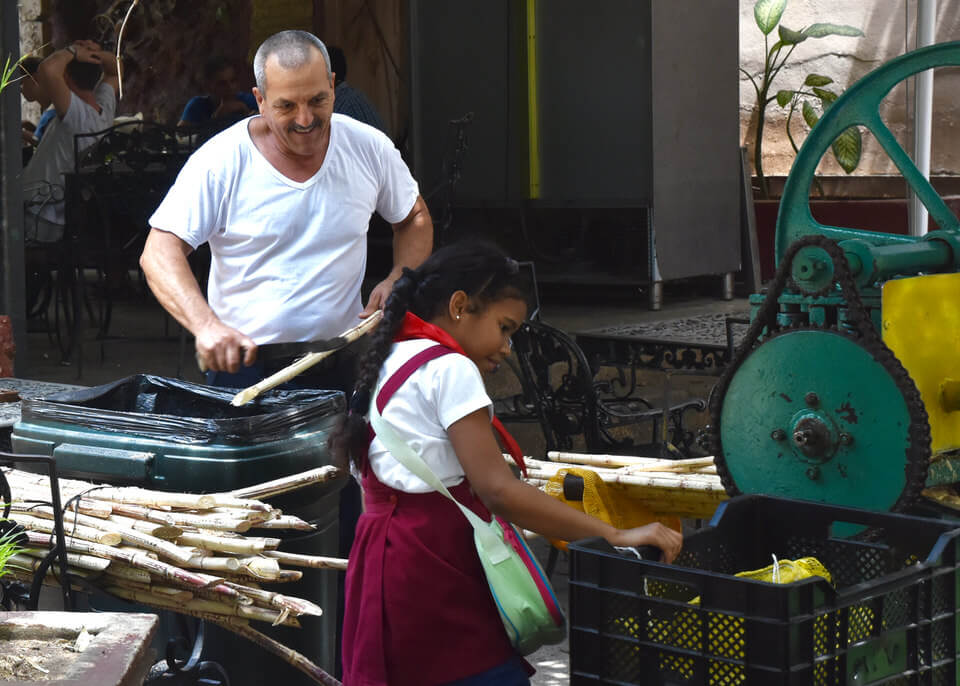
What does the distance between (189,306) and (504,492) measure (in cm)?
130

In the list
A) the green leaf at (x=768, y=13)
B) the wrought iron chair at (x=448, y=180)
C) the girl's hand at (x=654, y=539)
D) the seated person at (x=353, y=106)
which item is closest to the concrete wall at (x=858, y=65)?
the green leaf at (x=768, y=13)

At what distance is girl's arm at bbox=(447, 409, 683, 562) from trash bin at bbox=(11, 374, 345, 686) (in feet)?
2.57

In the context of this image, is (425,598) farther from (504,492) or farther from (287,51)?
(287,51)

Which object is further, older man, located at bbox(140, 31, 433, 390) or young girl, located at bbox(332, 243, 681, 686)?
older man, located at bbox(140, 31, 433, 390)

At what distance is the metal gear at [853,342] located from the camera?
2.92 meters

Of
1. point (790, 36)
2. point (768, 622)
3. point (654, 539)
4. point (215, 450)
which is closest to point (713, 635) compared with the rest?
point (768, 622)

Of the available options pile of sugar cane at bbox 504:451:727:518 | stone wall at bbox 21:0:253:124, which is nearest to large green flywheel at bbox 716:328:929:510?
pile of sugar cane at bbox 504:451:727:518

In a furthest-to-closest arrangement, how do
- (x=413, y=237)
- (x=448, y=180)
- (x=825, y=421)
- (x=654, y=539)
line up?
(x=448, y=180) < (x=413, y=237) < (x=825, y=421) < (x=654, y=539)

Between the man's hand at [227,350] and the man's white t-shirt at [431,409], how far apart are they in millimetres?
731

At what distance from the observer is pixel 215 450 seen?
3.20 metres

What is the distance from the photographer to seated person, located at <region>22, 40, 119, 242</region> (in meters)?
8.28

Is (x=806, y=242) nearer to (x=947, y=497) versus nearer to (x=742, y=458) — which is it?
(x=742, y=458)

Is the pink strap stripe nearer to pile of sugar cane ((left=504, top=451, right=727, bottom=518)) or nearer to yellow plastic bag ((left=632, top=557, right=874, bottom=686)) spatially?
yellow plastic bag ((left=632, top=557, right=874, bottom=686))

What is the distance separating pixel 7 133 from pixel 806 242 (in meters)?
3.93
